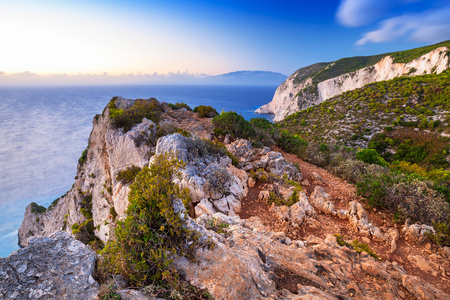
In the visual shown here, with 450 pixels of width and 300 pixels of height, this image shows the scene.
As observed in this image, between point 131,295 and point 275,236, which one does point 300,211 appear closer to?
point 275,236

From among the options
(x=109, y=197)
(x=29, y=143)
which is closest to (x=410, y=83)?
(x=109, y=197)

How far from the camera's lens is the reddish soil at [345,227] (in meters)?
5.45

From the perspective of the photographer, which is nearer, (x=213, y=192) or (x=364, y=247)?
(x=364, y=247)

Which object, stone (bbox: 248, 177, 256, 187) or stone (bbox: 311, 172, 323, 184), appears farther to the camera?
stone (bbox: 311, 172, 323, 184)

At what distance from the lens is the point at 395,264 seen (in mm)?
5414

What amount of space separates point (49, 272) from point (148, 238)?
1400 mm

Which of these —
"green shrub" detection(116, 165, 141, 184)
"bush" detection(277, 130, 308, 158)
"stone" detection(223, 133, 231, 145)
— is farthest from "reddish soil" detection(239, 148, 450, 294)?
"green shrub" detection(116, 165, 141, 184)

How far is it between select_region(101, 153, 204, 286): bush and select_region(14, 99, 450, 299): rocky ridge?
1.16ft

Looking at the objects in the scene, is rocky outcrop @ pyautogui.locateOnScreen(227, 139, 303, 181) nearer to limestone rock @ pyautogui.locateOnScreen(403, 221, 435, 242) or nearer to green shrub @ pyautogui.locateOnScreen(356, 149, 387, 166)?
limestone rock @ pyautogui.locateOnScreen(403, 221, 435, 242)

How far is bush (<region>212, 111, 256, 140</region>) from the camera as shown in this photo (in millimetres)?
14914

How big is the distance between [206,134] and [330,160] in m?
9.57

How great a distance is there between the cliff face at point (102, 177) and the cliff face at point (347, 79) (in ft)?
211

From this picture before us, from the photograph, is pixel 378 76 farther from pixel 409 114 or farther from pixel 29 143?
pixel 29 143

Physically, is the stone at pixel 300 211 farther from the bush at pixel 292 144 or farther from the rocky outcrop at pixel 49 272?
the bush at pixel 292 144
